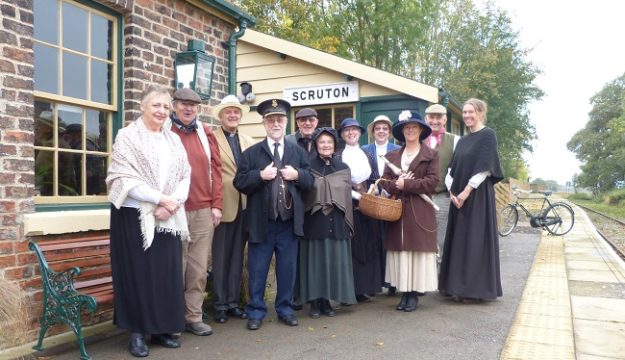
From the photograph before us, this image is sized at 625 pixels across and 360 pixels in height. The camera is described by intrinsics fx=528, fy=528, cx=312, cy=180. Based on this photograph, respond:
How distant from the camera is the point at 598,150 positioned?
2178 inches

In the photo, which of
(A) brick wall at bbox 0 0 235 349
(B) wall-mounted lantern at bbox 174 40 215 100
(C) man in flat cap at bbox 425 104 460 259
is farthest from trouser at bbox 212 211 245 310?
(C) man in flat cap at bbox 425 104 460 259

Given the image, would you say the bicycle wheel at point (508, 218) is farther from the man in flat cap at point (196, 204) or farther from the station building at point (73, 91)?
the man in flat cap at point (196, 204)

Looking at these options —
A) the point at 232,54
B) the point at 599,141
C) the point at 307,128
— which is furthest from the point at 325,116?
the point at 599,141

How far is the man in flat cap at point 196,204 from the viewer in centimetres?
436

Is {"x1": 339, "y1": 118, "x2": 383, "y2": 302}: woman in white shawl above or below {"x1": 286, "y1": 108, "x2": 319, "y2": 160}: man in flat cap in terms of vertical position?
below

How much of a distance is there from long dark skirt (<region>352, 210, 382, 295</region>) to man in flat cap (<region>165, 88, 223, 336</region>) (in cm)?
151

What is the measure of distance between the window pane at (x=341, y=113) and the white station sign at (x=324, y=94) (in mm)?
270

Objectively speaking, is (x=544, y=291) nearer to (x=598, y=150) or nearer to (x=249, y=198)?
(x=249, y=198)

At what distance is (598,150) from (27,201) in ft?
199

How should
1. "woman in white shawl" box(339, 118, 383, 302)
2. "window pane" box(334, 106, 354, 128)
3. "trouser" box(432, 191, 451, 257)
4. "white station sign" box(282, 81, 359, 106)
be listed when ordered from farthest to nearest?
"window pane" box(334, 106, 354, 128), "white station sign" box(282, 81, 359, 106), "trouser" box(432, 191, 451, 257), "woman in white shawl" box(339, 118, 383, 302)

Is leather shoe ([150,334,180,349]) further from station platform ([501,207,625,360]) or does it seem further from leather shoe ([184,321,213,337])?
station platform ([501,207,625,360])

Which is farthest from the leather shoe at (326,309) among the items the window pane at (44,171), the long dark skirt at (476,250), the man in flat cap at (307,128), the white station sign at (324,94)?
the white station sign at (324,94)

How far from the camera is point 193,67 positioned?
17.9 feet

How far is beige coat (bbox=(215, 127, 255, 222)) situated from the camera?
4758 millimetres
